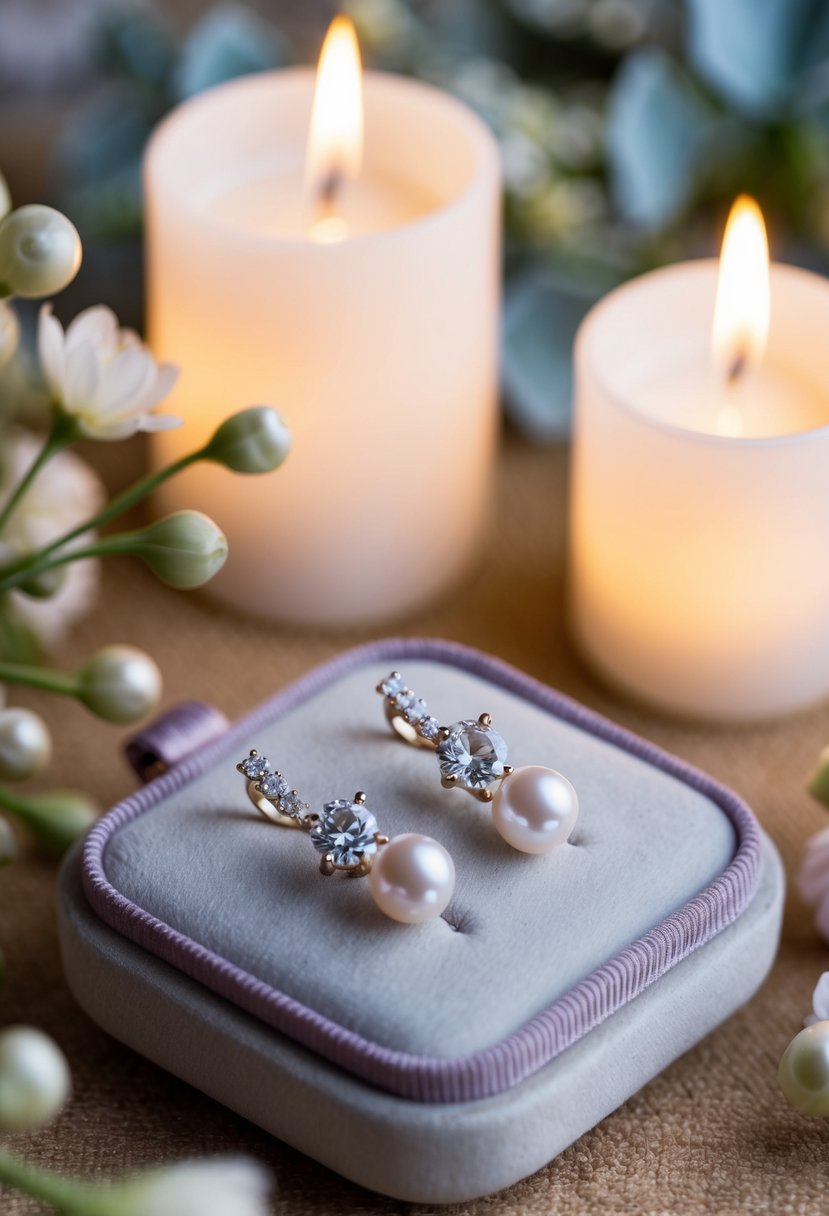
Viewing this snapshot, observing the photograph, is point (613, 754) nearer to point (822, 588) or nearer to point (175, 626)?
point (822, 588)

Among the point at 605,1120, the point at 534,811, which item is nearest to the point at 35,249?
the point at 534,811

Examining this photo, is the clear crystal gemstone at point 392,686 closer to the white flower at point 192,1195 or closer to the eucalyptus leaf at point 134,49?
the white flower at point 192,1195

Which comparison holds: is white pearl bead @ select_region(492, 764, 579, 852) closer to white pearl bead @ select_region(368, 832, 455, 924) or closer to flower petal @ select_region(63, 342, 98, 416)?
white pearl bead @ select_region(368, 832, 455, 924)

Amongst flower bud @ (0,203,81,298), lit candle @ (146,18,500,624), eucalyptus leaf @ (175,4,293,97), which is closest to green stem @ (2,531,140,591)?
flower bud @ (0,203,81,298)

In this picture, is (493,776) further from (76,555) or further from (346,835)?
(76,555)

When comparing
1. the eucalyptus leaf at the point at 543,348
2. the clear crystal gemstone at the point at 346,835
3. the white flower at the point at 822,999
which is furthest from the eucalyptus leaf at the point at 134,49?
the white flower at the point at 822,999

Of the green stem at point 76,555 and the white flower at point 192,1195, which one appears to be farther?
the green stem at point 76,555

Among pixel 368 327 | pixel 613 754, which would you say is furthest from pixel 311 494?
pixel 613 754
